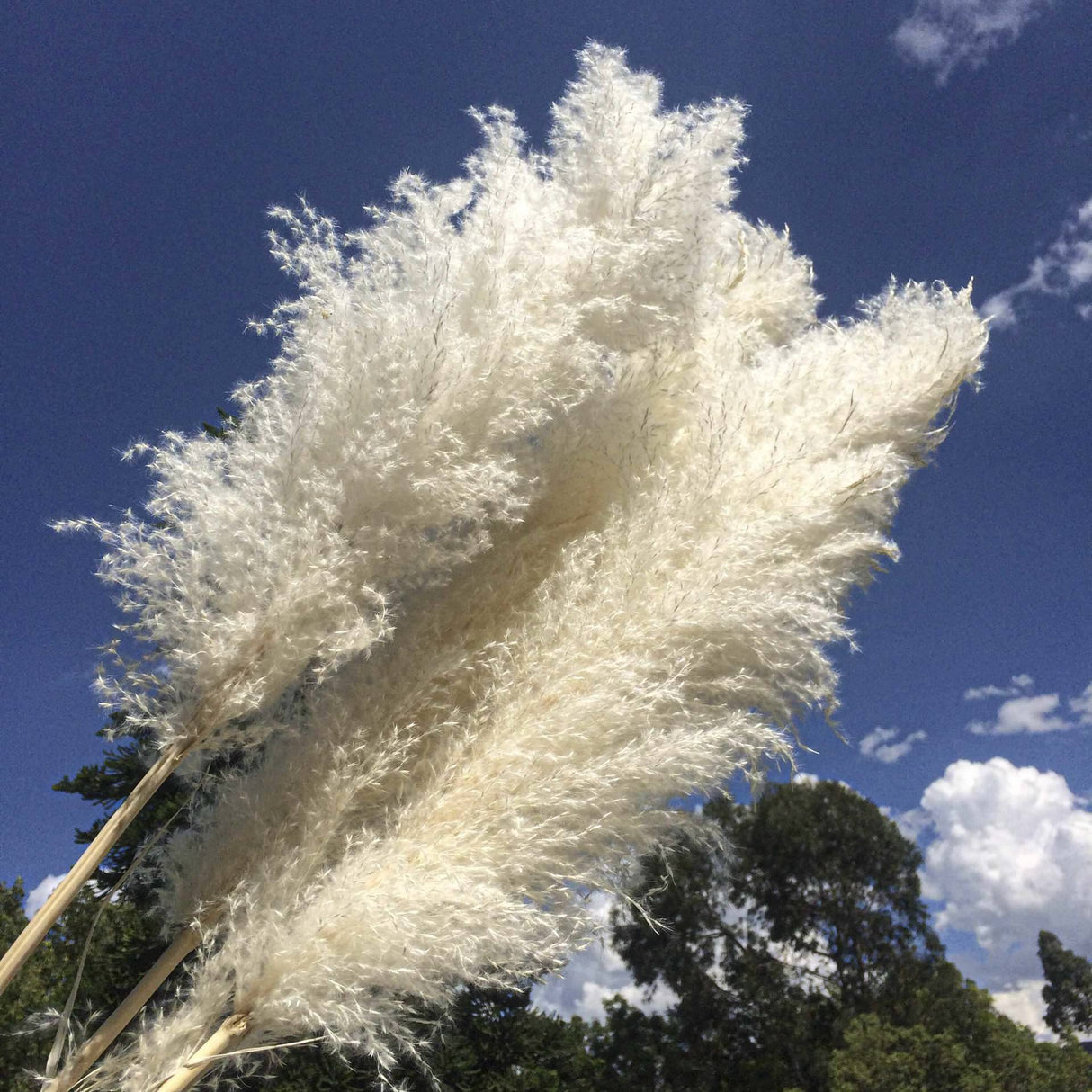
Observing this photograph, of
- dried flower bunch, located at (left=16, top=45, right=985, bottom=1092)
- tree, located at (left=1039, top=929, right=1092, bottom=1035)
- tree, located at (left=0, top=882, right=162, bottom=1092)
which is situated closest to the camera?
dried flower bunch, located at (left=16, top=45, right=985, bottom=1092)

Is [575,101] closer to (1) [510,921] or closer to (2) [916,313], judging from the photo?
(2) [916,313]

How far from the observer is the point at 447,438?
1.45 meters

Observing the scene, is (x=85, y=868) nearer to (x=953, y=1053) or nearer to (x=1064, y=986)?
(x=953, y=1053)

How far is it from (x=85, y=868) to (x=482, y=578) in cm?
86

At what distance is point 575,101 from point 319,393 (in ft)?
3.04

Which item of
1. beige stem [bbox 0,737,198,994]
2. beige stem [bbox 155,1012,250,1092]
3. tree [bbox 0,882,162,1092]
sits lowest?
beige stem [bbox 155,1012,250,1092]

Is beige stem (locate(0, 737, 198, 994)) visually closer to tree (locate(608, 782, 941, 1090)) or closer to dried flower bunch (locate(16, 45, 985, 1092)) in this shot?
dried flower bunch (locate(16, 45, 985, 1092))

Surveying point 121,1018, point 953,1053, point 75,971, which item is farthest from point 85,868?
point 953,1053

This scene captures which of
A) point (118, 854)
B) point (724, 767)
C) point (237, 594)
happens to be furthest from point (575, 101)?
point (118, 854)

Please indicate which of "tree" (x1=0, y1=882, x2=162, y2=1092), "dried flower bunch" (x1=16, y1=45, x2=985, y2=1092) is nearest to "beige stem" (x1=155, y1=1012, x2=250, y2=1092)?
"dried flower bunch" (x1=16, y1=45, x2=985, y2=1092)

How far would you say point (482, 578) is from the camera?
5.45 feet

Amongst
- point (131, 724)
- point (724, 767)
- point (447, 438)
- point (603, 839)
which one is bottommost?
point (603, 839)

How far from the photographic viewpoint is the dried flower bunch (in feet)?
4.12

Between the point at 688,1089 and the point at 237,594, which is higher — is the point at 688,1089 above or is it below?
below
